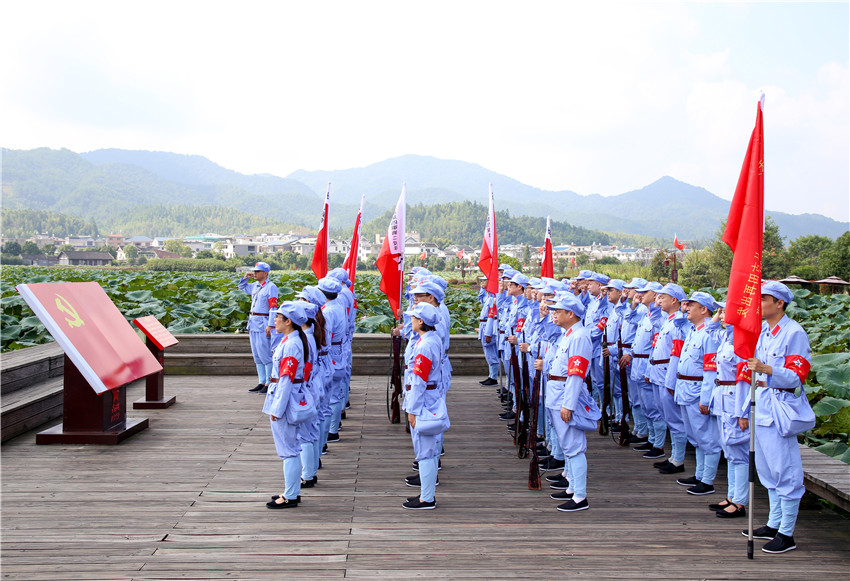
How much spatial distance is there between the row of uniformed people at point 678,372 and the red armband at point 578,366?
3.51 feet

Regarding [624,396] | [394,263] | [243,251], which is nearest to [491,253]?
[394,263]

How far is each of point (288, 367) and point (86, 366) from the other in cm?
282

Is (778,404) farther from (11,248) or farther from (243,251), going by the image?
(243,251)

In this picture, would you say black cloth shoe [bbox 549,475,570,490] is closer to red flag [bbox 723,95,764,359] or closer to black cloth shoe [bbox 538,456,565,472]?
black cloth shoe [bbox 538,456,565,472]

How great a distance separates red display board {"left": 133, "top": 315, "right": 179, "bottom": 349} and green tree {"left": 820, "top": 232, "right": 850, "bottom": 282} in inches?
1474

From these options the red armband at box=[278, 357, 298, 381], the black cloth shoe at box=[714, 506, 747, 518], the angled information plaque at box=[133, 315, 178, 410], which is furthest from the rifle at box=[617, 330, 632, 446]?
the angled information plaque at box=[133, 315, 178, 410]

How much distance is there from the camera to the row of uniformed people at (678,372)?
514 cm

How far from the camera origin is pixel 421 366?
5.16 m

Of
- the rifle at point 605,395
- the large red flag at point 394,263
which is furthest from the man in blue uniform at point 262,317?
the rifle at point 605,395

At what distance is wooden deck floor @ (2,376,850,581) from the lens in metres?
4.23

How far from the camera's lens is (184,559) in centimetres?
430

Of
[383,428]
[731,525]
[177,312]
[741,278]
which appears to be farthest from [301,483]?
[177,312]

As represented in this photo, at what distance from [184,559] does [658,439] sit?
526 cm

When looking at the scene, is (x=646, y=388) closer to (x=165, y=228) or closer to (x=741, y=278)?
(x=741, y=278)
